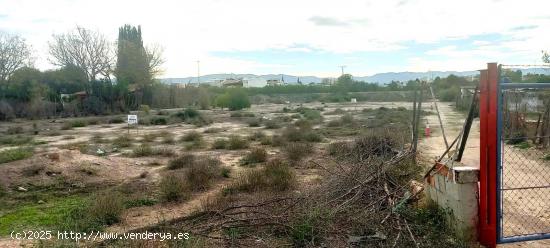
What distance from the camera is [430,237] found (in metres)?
5.57

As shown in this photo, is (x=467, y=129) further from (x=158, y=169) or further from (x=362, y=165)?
(x=158, y=169)

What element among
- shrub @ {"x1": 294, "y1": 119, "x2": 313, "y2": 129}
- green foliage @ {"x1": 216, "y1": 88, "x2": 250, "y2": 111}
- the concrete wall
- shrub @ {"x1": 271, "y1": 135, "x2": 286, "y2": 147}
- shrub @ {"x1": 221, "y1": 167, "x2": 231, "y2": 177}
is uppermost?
green foliage @ {"x1": 216, "y1": 88, "x2": 250, "y2": 111}

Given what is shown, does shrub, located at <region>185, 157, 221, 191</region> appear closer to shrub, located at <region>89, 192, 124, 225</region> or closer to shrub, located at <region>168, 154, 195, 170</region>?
shrub, located at <region>168, 154, 195, 170</region>

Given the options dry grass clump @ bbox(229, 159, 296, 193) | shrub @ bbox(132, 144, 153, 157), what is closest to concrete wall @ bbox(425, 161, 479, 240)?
dry grass clump @ bbox(229, 159, 296, 193)

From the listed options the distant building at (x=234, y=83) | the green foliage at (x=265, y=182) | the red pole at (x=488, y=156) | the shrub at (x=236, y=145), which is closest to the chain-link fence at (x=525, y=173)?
the red pole at (x=488, y=156)

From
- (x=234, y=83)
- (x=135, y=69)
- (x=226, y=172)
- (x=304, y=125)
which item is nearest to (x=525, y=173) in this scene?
(x=226, y=172)

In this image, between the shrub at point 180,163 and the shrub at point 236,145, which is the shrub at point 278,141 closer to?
the shrub at point 236,145

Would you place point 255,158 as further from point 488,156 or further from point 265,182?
point 488,156

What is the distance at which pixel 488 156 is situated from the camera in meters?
4.94

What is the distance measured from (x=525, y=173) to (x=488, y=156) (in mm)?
6606

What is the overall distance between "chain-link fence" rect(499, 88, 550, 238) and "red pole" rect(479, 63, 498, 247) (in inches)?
4.7

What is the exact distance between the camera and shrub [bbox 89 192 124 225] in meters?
7.38

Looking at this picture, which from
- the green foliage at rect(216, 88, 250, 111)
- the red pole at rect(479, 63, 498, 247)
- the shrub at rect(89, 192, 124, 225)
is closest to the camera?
the red pole at rect(479, 63, 498, 247)

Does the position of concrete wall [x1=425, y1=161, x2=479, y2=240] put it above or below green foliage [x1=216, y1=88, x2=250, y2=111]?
below
